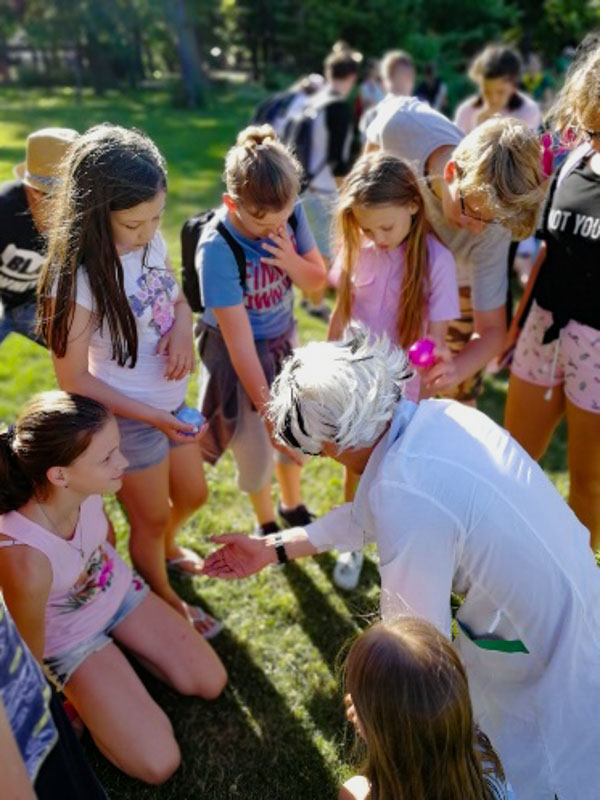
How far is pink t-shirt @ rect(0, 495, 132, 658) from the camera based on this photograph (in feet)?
7.18

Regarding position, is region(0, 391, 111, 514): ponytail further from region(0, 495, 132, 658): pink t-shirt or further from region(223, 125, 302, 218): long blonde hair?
region(223, 125, 302, 218): long blonde hair

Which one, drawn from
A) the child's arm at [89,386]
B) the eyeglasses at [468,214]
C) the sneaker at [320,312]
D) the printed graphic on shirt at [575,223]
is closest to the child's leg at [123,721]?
the child's arm at [89,386]

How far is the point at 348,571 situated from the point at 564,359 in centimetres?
128

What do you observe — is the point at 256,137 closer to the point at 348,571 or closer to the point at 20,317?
the point at 20,317

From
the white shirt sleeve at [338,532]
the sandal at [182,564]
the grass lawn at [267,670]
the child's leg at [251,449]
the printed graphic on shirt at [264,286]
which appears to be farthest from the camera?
the sandal at [182,564]

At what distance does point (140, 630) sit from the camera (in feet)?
8.80

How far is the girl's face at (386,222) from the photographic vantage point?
8.01ft

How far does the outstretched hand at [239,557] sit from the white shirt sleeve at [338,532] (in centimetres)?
16

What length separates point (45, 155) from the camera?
2.61 m

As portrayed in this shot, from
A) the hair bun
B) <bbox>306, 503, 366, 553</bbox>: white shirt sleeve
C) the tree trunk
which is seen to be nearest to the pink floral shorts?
<bbox>306, 503, 366, 553</bbox>: white shirt sleeve

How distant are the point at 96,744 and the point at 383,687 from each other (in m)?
1.51

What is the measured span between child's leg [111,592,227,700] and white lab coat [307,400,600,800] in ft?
3.70

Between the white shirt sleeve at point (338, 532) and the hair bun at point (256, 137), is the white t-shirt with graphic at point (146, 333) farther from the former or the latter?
the white shirt sleeve at point (338, 532)

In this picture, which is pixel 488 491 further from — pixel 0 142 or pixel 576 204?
pixel 0 142
